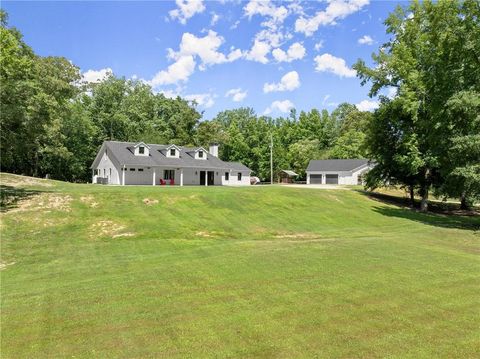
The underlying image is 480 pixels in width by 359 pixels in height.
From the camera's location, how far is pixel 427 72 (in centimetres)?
2898

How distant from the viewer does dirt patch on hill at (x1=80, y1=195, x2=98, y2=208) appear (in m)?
22.7

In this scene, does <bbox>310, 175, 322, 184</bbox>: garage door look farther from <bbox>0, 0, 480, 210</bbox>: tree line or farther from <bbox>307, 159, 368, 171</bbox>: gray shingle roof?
<bbox>0, 0, 480, 210</bbox>: tree line

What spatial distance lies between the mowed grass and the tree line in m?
7.45

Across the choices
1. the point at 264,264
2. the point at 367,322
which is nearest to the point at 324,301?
the point at 367,322

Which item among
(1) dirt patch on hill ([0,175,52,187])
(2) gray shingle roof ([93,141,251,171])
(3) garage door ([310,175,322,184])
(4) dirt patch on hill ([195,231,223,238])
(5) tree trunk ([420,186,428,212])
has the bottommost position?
(4) dirt patch on hill ([195,231,223,238])

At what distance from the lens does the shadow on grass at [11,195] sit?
20975mm

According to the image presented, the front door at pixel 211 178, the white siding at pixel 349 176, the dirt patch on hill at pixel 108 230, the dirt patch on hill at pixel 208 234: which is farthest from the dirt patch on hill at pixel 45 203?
the white siding at pixel 349 176

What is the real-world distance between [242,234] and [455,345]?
1432cm

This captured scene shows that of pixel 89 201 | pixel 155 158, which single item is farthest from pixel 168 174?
pixel 89 201

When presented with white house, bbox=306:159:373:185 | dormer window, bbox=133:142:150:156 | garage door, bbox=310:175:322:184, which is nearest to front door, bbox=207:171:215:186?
dormer window, bbox=133:142:150:156

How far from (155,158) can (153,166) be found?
79.9 inches

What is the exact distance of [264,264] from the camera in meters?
11.8

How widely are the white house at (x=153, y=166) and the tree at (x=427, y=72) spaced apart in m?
21.7

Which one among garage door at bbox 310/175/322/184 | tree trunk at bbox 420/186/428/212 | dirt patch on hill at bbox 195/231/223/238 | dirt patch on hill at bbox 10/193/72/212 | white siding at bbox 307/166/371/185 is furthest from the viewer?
garage door at bbox 310/175/322/184
